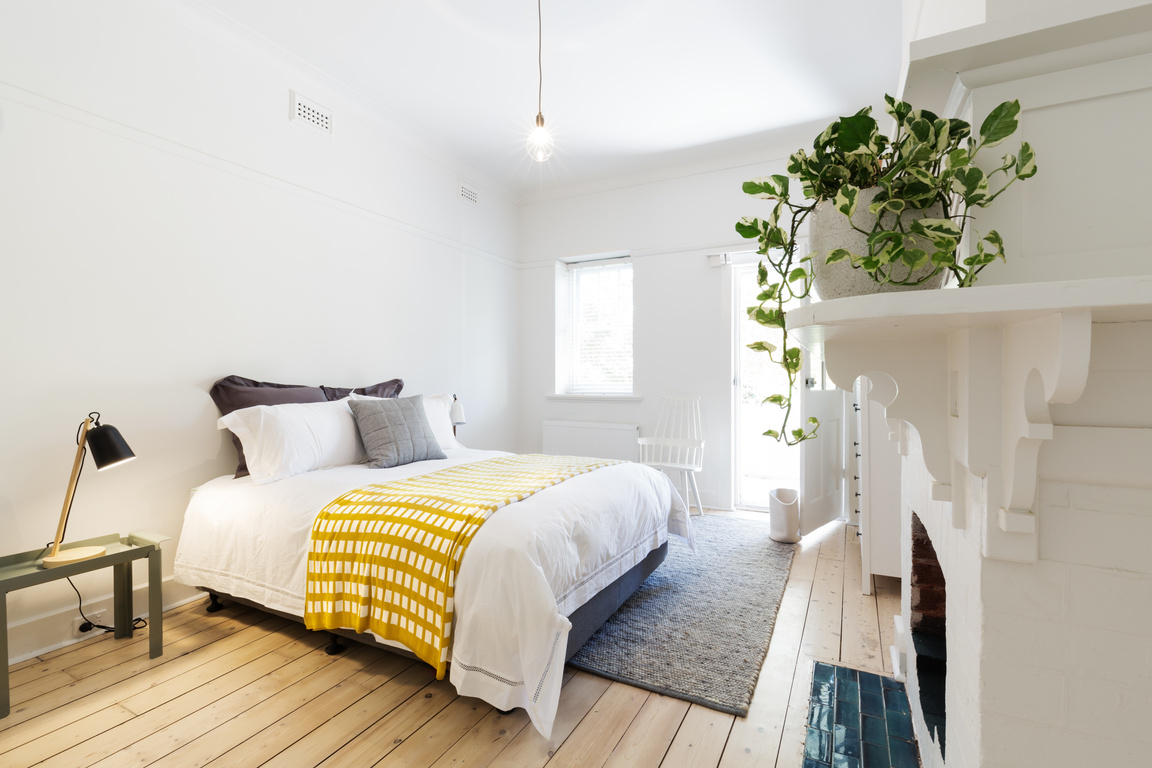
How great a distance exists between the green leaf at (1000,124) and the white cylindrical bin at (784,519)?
3.21 meters

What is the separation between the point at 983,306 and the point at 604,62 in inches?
125

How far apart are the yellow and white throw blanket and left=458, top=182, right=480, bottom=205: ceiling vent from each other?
122 inches

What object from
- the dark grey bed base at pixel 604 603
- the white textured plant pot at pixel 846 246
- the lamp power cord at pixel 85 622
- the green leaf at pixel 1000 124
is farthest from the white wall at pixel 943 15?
the lamp power cord at pixel 85 622

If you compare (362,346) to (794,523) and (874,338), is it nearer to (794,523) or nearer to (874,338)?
(794,523)

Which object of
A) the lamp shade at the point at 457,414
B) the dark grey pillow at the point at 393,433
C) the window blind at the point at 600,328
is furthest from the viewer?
the window blind at the point at 600,328

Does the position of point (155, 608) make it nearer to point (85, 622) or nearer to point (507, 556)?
point (85, 622)

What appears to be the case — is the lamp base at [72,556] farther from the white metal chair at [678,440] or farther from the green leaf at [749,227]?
the white metal chair at [678,440]

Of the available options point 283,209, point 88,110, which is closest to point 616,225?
point 283,209

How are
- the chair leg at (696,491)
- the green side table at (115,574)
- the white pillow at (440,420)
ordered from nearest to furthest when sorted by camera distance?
1. the green side table at (115,574)
2. the white pillow at (440,420)
3. the chair leg at (696,491)

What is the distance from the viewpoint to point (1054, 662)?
74 cm

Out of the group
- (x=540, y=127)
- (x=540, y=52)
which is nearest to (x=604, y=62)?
(x=540, y=52)

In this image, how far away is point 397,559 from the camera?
1892 mm

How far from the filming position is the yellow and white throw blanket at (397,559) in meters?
1.79

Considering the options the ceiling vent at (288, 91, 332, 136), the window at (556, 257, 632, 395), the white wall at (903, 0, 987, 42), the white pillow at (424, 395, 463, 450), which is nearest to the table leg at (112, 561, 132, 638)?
the white pillow at (424, 395, 463, 450)
